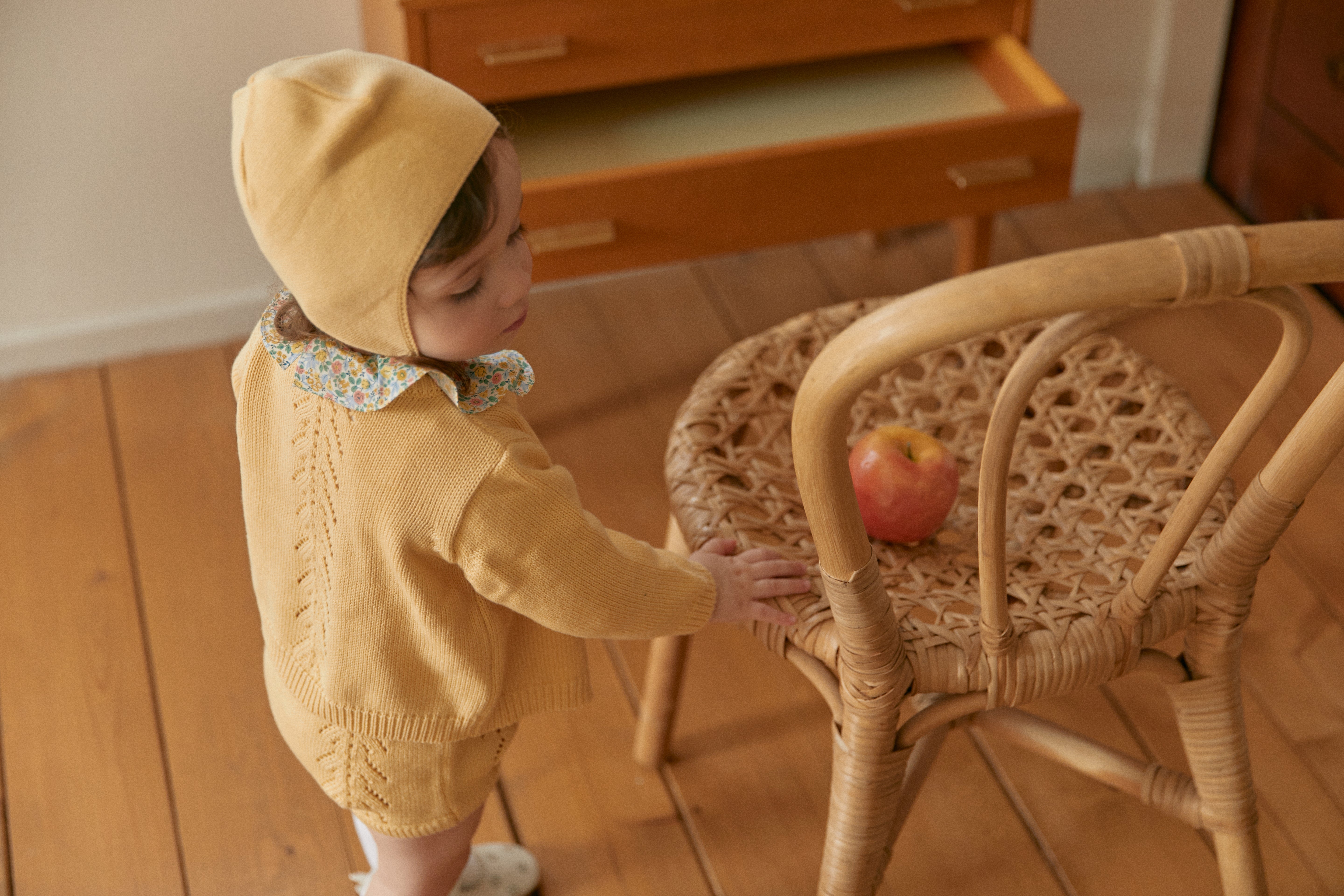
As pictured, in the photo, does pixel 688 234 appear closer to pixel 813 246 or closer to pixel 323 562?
pixel 813 246

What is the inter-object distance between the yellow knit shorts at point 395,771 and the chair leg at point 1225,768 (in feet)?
1.61

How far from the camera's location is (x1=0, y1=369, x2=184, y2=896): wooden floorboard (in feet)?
4.08

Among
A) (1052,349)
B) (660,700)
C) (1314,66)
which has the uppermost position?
(1052,349)

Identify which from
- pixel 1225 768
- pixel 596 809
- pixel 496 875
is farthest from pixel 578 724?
pixel 1225 768

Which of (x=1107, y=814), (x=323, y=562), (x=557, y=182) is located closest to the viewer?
(x=323, y=562)

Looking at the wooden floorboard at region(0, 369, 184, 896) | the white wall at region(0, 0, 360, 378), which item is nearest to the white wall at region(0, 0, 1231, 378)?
the white wall at region(0, 0, 360, 378)

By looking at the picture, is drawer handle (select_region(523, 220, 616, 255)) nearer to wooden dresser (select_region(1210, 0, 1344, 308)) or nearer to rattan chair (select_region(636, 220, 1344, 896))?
rattan chair (select_region(636, 220, 1344, 896))

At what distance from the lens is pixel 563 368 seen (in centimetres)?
176

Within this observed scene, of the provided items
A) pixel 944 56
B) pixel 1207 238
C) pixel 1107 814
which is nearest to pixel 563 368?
pixel 944 56

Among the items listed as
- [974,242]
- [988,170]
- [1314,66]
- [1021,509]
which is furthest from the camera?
[1314,66]

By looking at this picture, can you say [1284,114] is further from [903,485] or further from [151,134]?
[151,134]

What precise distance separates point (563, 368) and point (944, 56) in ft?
2.06

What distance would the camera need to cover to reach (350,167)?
0.66 m

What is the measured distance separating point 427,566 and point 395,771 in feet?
0.60
